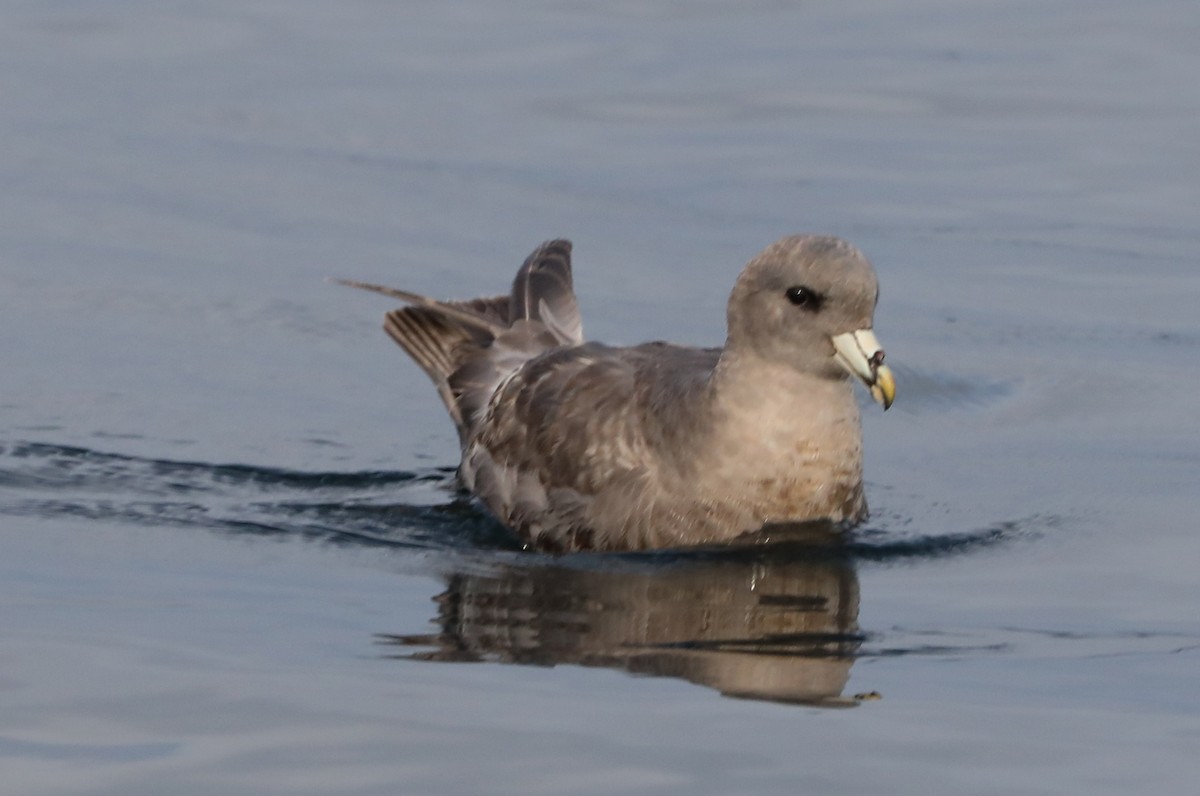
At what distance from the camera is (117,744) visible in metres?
5.69

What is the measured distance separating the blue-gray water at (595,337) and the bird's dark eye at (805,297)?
766mm

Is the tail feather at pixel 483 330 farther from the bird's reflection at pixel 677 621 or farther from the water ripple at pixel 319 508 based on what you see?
the bird's reflection at pixel 677 621

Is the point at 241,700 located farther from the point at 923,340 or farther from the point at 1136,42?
the point at 1136,42

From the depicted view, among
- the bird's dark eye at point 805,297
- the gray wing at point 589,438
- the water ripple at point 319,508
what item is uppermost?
the bird's dark eye at point 805,297

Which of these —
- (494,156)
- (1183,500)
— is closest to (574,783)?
(1183,500)

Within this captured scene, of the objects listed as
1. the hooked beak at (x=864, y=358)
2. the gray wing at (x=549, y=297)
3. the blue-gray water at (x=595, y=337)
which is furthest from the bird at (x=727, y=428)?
the gray wing at (x=549, y=297)

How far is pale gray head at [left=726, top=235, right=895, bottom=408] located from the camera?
24.4 feet

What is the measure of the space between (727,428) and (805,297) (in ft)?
1.57

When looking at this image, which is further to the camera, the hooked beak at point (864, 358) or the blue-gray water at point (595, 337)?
the hooked beak at point (864, 358)

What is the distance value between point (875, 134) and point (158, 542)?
7523 millimetres

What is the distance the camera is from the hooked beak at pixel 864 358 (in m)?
7.32

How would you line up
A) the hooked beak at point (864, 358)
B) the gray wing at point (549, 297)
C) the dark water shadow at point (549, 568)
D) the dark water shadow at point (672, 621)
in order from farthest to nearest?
1. the gray wing at point (549, 297)
2. the hooked beak at point (864, 358)
3. the dark water shadow at point (549, 568)
4. the dark water shadow at point (672, 621)

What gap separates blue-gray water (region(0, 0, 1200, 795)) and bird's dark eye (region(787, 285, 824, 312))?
766 mm

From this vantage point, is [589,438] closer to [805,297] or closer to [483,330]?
[805,297]
